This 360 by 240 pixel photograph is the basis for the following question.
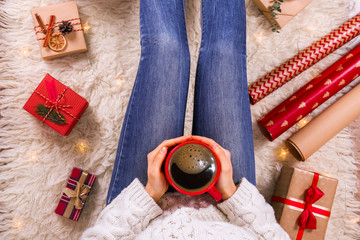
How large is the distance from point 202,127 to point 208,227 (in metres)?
0.30

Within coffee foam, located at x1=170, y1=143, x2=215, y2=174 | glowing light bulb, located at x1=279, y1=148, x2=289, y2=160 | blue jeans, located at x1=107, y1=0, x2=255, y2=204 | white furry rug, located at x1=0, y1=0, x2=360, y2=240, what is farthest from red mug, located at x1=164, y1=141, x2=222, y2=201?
glowing light bulb, located at x1=279, y1=148, x2=289, y2=160

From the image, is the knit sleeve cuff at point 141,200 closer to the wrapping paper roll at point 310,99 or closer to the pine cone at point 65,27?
the wrapping paper roll at point 310,99

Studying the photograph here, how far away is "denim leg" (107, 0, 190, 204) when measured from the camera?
641 mm

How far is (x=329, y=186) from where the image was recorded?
30.8 inches

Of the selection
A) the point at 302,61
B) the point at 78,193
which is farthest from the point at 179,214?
the point at 302,61

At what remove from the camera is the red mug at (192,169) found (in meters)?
0.46

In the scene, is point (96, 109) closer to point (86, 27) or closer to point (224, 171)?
point (86, 27)

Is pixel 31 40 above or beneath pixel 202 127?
above

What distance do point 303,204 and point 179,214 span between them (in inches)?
20.2

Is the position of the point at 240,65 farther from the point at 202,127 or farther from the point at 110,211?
the point at 110,211

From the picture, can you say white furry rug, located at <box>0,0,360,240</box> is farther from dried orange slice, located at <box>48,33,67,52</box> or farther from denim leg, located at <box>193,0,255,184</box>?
denim leg, located at <box>193,0,255,184</box>

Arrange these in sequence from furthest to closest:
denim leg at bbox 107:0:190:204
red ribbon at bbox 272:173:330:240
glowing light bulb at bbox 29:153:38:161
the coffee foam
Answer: glowing light bulb at bbox 29:153:38:161, red ribbon at bbox 272:173:330:240, denim leg at bbox 107:0:190:204, the coffee foam

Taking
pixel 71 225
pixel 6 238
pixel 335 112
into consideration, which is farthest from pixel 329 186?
pixel 6 238

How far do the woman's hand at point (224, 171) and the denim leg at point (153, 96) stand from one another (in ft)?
0.50
